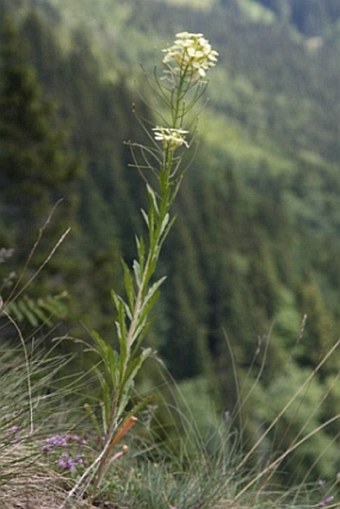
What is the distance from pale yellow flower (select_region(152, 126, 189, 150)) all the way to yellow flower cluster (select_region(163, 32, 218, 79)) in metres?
0.16

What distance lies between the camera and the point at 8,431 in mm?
2291

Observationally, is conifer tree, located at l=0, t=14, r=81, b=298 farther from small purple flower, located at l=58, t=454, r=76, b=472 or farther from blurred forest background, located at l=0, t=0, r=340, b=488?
small purple flower, located at l=58, t=454, r=76, b=472

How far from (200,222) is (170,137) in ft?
218

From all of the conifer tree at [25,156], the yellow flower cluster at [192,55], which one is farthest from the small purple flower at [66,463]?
the conifer tree at [25,156]

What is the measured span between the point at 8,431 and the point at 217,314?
62.4 m

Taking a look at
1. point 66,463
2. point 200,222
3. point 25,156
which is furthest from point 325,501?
point 200,222

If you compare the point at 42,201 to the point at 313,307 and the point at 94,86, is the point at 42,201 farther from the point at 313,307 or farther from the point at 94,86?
the point at 94,86

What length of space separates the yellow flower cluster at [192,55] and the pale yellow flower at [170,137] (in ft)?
0.52

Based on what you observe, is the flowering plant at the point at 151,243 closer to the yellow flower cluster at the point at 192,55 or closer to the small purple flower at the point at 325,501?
the yellow flower cluster at the point at 192,55

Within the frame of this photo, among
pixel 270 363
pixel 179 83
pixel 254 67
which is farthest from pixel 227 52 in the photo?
pixel 179 83

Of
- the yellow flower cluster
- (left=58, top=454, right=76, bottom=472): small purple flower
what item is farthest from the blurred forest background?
(left=58, top=454, right=76, bottom=472): small purple flower

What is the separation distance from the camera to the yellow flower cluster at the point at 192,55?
2203mm

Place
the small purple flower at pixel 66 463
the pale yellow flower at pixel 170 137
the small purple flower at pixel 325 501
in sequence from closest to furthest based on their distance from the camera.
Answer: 1. the pale yellow flower at pixel 170 137
2. the small purple flower at pixel 66 463
3. the small purple flower at pixel 325 501

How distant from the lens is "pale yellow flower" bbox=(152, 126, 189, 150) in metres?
2.19
